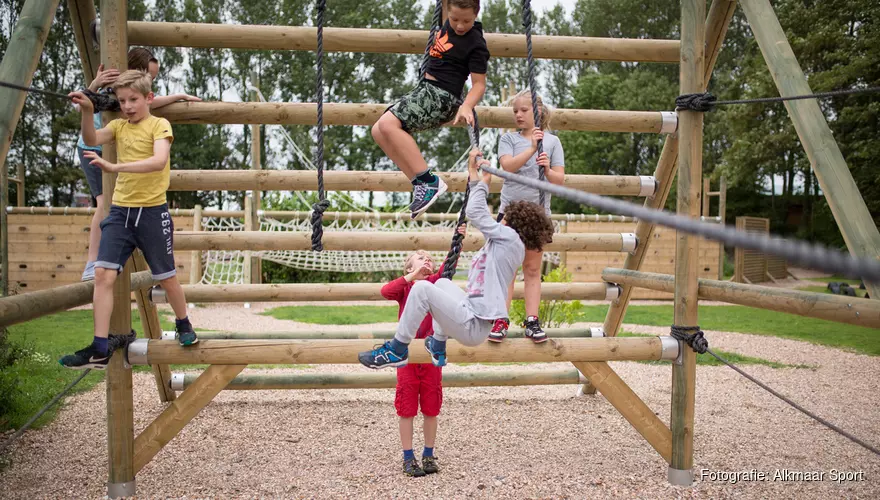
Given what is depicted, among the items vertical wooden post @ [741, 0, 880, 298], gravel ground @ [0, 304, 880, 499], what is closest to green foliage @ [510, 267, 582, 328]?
gravel ground @ [0, 304, 880, 499]

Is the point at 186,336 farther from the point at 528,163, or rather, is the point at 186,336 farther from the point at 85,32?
the point at 528,163

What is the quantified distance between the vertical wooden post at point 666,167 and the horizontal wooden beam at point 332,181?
0.11 metres

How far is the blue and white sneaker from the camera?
2883mm

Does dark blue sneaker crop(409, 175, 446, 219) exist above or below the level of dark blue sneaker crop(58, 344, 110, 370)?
above

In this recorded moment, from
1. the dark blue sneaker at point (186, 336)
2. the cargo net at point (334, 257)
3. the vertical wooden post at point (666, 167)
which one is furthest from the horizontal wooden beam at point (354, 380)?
the cargo net at point (334, 257)

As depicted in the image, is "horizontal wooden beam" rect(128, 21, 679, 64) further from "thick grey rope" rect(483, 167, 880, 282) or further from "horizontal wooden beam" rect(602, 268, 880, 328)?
"thick grey rope" rect(483, 167, 880, 282)

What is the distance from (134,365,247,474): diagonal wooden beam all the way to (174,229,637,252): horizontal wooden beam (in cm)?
98

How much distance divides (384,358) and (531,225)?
0.92 meters

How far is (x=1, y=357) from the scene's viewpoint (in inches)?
201

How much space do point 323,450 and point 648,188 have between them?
2919 mm

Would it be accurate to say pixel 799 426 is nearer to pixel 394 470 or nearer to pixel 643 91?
pixel 394 470

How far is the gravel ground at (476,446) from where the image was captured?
12.3ft

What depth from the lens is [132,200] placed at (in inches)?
124

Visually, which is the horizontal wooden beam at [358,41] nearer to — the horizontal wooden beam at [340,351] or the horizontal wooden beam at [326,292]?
the horizontal wooden beam at [326,292]
